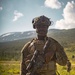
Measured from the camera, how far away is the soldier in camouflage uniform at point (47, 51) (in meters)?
3.99

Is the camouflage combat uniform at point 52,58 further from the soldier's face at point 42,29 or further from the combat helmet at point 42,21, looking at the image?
the combat helmet at point 42,21

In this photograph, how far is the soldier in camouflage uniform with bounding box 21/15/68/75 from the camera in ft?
13.1

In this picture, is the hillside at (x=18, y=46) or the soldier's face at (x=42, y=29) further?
the hillside at (x=18, y=46)

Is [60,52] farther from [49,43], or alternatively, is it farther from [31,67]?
[31,67]

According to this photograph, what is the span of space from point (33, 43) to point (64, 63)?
499 mm

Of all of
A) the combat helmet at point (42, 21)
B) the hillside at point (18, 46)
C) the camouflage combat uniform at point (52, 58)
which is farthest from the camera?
the hillside at point (18, 46)

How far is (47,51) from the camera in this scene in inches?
158

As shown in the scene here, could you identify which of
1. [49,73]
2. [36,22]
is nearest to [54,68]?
[49,73]

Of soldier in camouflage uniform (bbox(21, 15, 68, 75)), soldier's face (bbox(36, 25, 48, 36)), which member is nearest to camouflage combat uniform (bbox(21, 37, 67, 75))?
soldier in camouflage uniform (bbox(21, 15, 68, 75))

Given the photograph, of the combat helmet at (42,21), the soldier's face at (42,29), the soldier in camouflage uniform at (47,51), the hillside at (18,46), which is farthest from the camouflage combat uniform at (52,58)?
the hillside at (18,46)

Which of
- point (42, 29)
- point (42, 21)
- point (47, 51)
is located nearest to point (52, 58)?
point (47, 51)

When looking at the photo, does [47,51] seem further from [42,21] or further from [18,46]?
[18,46]

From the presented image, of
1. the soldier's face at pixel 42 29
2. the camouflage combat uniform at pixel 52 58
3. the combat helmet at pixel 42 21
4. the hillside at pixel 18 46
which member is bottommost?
the hillside at pixel 18 46

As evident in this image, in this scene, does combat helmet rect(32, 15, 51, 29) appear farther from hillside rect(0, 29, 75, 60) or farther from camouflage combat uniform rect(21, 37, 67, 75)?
hillside rect(0, 29, 75, 60)
